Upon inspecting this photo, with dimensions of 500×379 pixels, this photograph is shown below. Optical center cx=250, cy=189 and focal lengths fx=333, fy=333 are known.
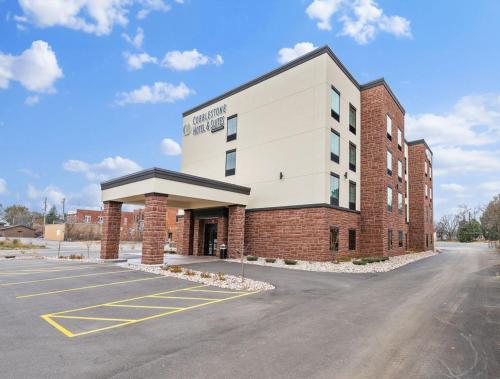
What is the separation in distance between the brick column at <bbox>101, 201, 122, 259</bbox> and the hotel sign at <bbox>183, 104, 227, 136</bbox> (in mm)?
11232

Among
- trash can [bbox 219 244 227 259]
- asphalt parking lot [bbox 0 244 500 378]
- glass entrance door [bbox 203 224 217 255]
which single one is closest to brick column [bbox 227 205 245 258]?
trash can [bbox 219 244 227 259]

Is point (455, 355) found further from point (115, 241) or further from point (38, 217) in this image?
point (38, 217)

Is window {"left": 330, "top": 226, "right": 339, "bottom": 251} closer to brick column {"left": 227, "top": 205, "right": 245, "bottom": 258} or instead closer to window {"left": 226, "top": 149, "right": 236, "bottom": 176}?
brick column {"left": 227, "top": 205, "right": 245, "bottom": 258}

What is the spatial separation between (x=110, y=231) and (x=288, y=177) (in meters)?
12.9

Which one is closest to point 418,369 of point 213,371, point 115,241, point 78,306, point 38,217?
point 213,371

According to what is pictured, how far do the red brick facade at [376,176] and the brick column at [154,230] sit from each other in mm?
16170

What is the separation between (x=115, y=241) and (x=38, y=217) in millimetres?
120604

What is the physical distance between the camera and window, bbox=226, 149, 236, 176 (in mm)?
28117

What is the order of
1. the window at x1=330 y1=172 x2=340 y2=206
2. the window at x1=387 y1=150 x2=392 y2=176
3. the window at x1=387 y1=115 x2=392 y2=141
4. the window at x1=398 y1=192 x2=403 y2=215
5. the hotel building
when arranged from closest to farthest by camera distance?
1. the hotel building
2. the window at x1=330 y1=172 x2=340 y2=206
3. the window at x1=387 y1=150 x2=392 y2=176
4. the window at x1=387 y1=115 x2=392 y2=141
5. the window at x1=398 y1=192 x2=403 y2=215

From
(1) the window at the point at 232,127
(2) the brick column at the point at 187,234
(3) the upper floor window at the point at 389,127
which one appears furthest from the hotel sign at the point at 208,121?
(3) the upper floor window at the point at 389,127

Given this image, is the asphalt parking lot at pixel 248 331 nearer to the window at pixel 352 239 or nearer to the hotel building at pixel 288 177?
the hotel building at pixel 288 177

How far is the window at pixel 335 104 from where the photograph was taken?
77.6 feet

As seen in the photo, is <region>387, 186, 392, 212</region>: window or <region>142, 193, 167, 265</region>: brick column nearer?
<region>142, 193, 167, 265</region>: brick column

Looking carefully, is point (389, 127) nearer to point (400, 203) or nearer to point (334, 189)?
point (400, 203)
